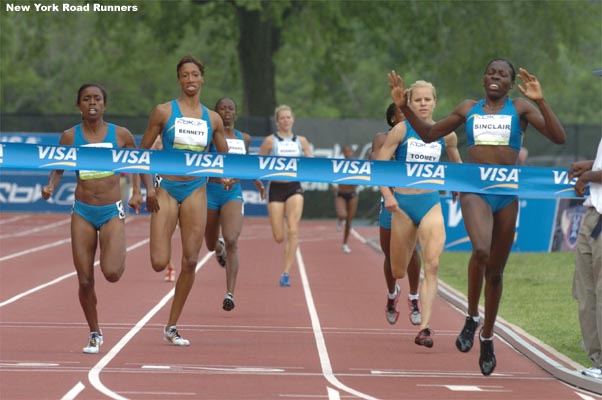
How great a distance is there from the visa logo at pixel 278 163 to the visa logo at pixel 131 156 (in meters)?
0.96

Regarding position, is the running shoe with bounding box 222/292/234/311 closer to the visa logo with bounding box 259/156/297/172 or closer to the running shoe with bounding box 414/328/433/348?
the running shoe with bounding box 414/328/433/348

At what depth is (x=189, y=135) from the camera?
12039 millimetres

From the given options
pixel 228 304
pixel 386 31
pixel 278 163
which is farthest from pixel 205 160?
pixel 386 31

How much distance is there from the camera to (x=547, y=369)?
11211 mm

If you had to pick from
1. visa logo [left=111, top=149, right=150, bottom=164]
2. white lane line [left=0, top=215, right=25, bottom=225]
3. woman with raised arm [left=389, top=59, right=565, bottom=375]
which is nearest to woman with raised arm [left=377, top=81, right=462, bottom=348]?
woman with raised arm [left=389, top=59, right=565, bottom=375]

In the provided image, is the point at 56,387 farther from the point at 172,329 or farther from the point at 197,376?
the point at 172,329

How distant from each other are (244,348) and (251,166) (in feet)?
5.34

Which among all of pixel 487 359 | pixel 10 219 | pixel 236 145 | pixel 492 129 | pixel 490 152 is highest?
pixel 492 129

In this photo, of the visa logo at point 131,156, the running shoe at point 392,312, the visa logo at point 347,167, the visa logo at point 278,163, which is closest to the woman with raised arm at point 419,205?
the visa logo at point 347,167

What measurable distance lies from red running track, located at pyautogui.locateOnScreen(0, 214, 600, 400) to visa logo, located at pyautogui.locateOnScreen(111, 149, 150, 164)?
1.59m

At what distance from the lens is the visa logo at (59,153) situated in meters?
11.6

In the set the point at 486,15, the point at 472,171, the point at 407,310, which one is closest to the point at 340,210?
the point at 407,310

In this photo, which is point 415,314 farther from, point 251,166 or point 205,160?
point 205,160

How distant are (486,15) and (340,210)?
1580cm
